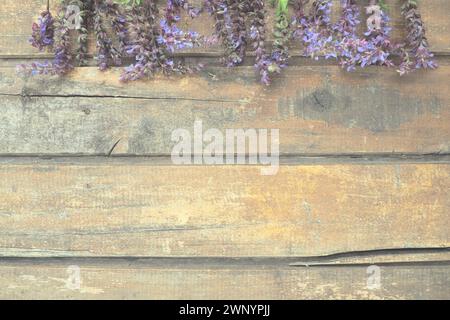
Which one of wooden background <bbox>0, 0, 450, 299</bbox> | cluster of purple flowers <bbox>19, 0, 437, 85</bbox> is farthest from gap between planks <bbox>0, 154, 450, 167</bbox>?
cluster of purple flowers <bbox>19, 0, 437, 85</bbox>

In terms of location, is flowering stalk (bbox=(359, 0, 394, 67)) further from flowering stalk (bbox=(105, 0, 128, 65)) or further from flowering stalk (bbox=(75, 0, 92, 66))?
flowering stalk (bbox=(75, 0, 92, 66))

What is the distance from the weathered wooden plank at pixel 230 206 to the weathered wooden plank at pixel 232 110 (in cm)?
6

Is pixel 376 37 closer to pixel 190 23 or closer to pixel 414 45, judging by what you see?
pixel 414 45

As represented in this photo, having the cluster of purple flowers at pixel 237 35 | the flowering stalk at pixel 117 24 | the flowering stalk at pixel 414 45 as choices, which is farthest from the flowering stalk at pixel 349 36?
the flowering stalk at pixel 117 24

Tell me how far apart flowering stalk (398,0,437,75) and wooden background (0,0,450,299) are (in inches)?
1.7

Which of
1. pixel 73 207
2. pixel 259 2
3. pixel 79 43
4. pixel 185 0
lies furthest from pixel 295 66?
pixel 73 207

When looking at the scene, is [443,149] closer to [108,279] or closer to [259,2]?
[259,2]

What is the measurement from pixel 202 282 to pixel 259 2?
78 centimetres

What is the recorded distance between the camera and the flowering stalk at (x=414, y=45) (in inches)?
47.8

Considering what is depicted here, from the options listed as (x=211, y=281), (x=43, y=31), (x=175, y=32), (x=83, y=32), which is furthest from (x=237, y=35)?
(x=211, y=281)

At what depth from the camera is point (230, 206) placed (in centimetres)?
128

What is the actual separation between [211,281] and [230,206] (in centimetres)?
22

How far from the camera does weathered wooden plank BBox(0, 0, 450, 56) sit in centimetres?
126

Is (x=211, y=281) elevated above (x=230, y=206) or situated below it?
below
